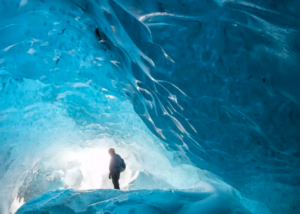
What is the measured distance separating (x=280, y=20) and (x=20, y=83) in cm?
765

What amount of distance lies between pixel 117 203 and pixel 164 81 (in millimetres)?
3561

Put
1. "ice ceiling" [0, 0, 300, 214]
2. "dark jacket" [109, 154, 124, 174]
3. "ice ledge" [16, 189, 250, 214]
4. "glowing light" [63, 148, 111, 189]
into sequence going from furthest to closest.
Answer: "glowing light" [63, 148, 111, 189] → "dark jacket" [109, 154, 124, 174] → "ice ceiling" [0, 0, 300, 214] → "ice ledge" [16, 189, 250, 214]

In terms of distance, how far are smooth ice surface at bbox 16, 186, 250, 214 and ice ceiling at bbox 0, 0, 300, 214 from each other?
2879 mm

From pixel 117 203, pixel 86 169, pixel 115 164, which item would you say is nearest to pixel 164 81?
pixel 117 203

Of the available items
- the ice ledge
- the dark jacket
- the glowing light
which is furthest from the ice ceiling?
the glowing light

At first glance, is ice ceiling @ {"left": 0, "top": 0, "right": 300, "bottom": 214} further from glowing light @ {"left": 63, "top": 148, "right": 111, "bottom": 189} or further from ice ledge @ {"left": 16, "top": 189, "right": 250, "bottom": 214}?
glowing light @ {"left": 63, "top": 148, "right": 111, "bottom": 189}

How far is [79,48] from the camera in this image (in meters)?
5.62

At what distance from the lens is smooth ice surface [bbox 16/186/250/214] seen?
317 cm

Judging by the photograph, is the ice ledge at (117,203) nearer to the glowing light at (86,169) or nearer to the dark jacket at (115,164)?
the dark jacket at (115,164)

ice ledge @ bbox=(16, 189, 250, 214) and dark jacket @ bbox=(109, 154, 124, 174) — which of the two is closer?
ice ledge @ bbox=(16, 189, 250, 214)

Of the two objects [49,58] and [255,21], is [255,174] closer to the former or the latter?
[255,21]

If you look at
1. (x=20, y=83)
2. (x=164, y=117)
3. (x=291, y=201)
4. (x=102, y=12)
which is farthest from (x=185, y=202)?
(x=291, y=201)

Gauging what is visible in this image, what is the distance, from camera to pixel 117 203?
3.38 metres

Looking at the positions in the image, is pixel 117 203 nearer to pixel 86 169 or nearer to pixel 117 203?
pixel 117 203
